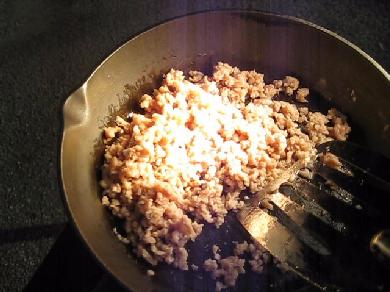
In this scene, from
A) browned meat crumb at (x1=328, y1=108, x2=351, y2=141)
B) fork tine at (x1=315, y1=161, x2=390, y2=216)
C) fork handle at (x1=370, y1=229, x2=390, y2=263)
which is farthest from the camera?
browned meat crumb at (x1=328, y1=108, x2=351, y2=141)

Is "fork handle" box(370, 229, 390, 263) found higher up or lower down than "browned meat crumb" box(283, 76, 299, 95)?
lower down

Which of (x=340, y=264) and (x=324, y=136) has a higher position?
(x=324, y=136)

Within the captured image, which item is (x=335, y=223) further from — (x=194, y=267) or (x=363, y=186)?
(x=194, y=267)

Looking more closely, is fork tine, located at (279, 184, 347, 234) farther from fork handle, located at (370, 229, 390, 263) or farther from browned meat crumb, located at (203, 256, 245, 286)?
browned meat crumb, located at (203, 256, 245, 286)

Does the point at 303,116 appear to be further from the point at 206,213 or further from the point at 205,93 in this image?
the point at 206,213

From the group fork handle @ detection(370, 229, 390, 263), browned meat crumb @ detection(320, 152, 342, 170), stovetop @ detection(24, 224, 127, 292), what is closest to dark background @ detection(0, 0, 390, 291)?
stovetop @ detection(24, 224, 127, 292)

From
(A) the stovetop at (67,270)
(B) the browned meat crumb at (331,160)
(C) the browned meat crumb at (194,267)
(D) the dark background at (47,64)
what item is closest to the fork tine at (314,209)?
(B) the browned meat crumb at (331,160)

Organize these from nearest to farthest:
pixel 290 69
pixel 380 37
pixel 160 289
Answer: pixel 160 289
pixel 290 69
pixel 380 37

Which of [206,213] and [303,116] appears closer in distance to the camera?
[206,213]

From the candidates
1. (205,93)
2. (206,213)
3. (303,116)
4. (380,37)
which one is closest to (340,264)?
(206,213)
